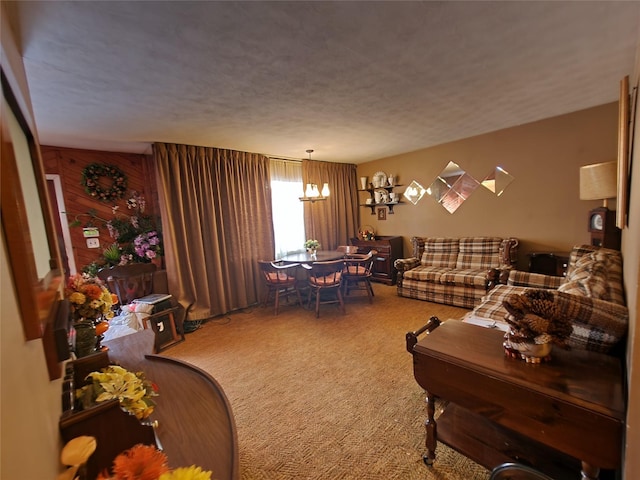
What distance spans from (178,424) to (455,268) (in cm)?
417

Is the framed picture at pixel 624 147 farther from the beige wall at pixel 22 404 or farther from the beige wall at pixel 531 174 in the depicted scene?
the beige wall at pixel 22 404

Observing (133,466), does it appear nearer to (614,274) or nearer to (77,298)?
(77,298)

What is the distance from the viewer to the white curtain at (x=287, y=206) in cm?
479

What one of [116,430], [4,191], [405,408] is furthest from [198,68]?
[405,408]

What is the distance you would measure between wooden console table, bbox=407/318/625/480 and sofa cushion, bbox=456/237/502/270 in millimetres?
2899

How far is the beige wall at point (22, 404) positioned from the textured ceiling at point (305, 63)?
148 cm

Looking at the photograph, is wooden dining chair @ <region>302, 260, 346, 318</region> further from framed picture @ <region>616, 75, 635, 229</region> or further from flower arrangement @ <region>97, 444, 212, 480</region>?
flower arrangement @ <region>97, 444, 212, 480</region>

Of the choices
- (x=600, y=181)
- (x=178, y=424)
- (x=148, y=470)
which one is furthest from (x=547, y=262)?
(x=148, y=470)

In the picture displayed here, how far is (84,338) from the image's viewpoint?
4.09 ft

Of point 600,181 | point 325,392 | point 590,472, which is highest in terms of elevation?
point 600,181

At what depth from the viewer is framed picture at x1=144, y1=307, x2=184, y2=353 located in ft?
9.95

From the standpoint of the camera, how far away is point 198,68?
1854mm

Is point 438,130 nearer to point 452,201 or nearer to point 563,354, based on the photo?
point 452,201

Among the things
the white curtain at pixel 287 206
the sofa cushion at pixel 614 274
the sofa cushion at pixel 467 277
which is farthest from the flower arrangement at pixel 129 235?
the sofa cushion at pixel 614 274
